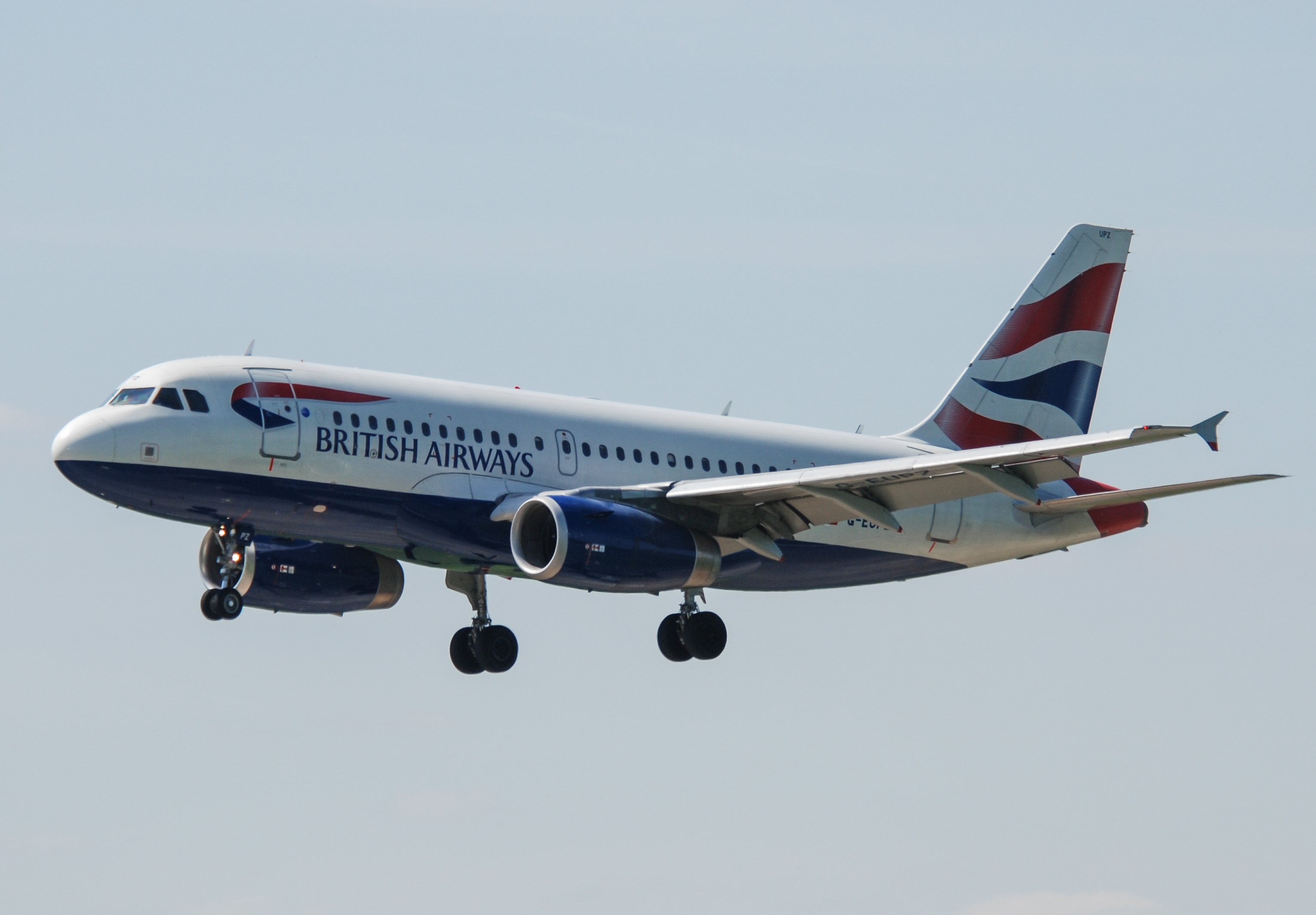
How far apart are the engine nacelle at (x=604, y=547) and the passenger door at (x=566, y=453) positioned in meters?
1.82

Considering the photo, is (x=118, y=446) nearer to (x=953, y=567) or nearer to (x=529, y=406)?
(x=529, y=406)

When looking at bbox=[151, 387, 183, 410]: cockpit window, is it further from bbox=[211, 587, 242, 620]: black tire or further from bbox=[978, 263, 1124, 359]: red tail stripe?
bbox=[978, 263, 1124, 359]: red tail stripe

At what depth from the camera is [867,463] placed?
120ft

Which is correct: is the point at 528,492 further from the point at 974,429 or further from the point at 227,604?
the point at 974,429

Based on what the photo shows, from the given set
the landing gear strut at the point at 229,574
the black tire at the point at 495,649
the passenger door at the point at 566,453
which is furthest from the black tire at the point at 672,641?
the landing gear strut at the point at 229,574

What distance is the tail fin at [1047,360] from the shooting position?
155 ft

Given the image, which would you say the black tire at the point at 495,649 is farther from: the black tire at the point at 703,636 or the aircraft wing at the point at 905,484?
the aircraft wing at the point at 905,484

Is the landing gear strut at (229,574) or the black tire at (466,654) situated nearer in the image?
the landing gear strut at (229,574)

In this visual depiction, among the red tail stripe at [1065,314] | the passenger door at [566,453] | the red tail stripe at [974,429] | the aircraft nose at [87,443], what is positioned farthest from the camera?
the red tail stripe at [1065,314]

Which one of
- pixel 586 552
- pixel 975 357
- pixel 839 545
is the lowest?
pixel 586 552

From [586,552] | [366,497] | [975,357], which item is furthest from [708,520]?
[975,357]

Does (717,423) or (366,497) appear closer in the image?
(366,497)

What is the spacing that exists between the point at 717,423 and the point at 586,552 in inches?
280

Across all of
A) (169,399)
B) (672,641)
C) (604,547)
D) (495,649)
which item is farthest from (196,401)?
(672,641)
